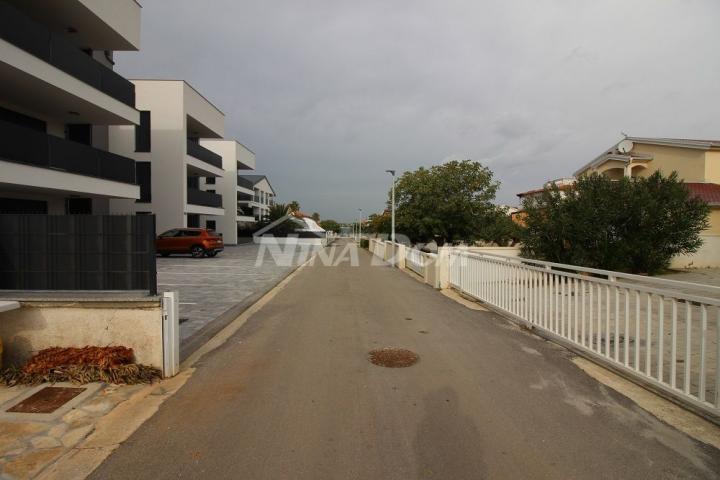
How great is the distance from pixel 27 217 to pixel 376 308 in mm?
5999

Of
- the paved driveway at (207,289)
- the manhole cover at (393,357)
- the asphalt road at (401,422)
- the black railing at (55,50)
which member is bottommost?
the asphalt road at (401,422)

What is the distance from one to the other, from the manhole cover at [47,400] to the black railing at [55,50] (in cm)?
1086

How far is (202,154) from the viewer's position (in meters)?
29.5

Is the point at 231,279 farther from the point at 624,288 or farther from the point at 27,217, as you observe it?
the point at 624,288

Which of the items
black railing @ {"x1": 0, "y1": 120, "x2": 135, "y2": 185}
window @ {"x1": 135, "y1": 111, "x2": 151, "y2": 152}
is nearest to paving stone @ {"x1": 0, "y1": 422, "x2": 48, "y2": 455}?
black railing @ {"x1": 0, "y1": 120, "x2": 135, "y2": 185}

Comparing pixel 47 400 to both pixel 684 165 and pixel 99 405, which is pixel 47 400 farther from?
pixel 684 165

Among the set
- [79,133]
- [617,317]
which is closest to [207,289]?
[617,317]

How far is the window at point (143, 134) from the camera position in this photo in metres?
26.1

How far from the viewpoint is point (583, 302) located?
17.0 feet

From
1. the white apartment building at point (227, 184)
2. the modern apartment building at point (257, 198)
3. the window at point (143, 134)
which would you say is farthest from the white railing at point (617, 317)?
the modern apartment building at point (257, 198)

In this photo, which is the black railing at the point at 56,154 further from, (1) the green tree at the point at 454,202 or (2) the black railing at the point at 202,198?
(1) the green tree at the point at 454,202

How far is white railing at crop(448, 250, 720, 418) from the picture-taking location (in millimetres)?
3719

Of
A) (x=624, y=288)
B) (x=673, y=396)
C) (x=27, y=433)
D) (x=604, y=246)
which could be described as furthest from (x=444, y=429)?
(x=604, y=246)

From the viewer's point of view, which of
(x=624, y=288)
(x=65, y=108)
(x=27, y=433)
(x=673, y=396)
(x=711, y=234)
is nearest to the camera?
(x=27, y=433)
